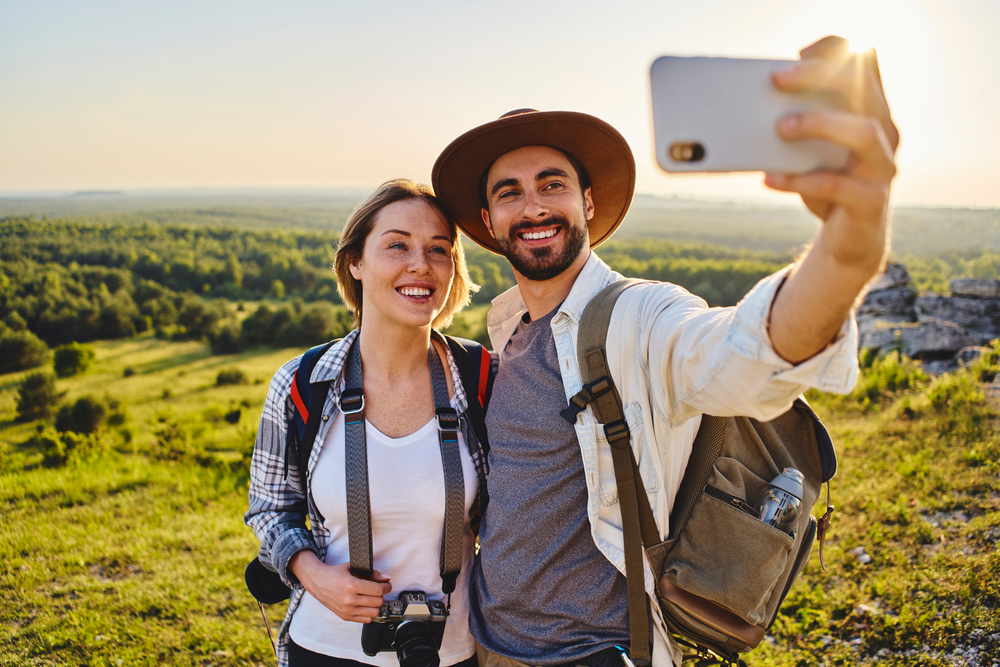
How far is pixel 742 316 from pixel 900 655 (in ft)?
14.4

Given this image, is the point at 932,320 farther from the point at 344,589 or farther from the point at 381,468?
the point at 344,589

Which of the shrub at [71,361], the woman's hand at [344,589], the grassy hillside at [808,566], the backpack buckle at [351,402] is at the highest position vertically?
the backpack buckle at [351,402]

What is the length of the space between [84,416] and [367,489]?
3020 inches

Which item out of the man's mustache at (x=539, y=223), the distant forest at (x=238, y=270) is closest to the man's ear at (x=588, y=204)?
the man's mustache at (x=539, y=223)

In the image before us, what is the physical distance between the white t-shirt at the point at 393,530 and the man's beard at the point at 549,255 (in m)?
1.06

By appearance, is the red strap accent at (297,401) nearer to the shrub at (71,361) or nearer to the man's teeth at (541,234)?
the man's teeth at (541,234)

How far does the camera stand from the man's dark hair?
9.57 ft

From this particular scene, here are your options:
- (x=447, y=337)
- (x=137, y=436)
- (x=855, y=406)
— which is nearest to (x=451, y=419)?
(x=447, y=337)

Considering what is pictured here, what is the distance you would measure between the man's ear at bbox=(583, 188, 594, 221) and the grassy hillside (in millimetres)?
4024

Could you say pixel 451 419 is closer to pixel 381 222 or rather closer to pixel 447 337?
pixel 447 337

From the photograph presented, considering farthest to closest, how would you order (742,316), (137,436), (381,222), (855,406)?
(137,436) < (855,406) < (381,222) < (742,316)

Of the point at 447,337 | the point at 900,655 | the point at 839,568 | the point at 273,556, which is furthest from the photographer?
the point at 839,568

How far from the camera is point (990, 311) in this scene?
936 inches

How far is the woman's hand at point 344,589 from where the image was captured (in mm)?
2377
